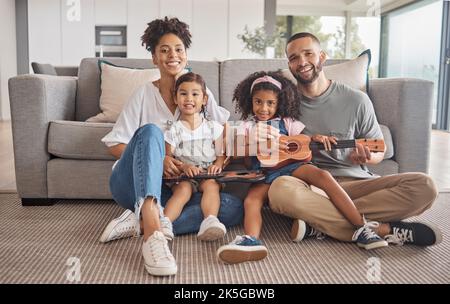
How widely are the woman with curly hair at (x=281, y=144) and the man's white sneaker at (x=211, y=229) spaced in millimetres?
88

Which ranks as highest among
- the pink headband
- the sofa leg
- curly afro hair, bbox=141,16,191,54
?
curly afro hair, bbox=141,16,191,54

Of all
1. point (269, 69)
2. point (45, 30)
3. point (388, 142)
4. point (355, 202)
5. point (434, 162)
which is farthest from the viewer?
point (45, 30)

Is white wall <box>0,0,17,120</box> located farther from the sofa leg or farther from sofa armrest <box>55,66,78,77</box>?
the sofa leg

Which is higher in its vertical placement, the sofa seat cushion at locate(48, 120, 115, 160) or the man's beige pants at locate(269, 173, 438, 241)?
the sofa seat cushion at locate(48, 120, 115, 160)

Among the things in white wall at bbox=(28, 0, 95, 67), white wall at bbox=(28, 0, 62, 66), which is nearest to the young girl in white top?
white wall at bbox=(28, 0, 95, 67)

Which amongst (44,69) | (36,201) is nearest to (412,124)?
(36,201)

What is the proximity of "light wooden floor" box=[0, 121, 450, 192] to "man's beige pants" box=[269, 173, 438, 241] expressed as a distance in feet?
3.92

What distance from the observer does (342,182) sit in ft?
5.92

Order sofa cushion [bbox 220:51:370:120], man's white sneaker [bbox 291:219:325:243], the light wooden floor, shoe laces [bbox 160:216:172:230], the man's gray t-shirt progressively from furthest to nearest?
the light wooden floor → sofa cushion [bbox 220:51:370:120] → the man's gray t-shirt → man's white sneaker [bbox 291:219:325:243] → shoe laces [bbox 160:216:172:230]

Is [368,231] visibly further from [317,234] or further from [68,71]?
[68,71]

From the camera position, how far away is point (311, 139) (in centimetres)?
176

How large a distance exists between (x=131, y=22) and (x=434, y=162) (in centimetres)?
492

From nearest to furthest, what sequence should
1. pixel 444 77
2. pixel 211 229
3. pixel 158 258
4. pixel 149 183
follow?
pixel 158 258, pixel 149 183, pixel 211 229, pixel 444 77

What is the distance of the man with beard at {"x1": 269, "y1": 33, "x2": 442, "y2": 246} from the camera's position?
1.67 metres
